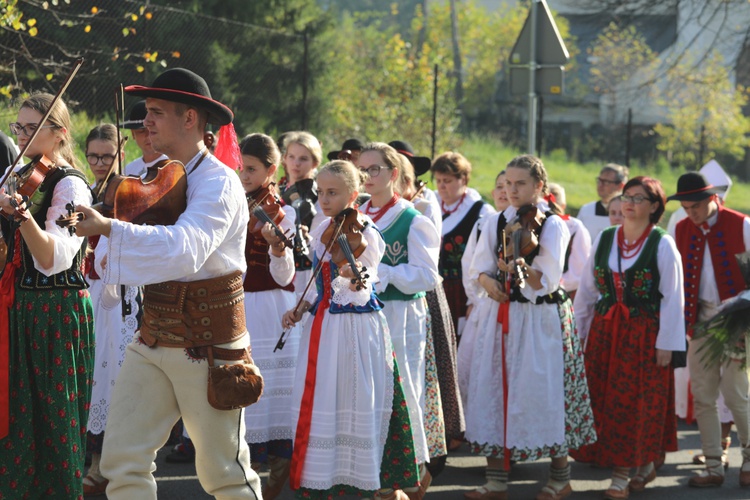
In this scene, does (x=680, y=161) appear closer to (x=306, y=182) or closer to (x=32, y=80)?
(x=32, y=80)

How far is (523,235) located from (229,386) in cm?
255

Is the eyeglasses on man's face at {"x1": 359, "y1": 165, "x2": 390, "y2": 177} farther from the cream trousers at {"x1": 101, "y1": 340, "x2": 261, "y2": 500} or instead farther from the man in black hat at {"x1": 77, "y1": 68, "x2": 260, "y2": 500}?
the cream trousers at {"x1": 101, "y1": 340, "x2": 261, "y2": 500}

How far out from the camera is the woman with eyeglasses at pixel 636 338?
6.30 metres

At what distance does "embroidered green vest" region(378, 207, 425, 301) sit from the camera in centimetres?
577

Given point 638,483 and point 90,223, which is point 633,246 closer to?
point 638,483

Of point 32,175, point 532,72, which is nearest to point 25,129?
point 32,175

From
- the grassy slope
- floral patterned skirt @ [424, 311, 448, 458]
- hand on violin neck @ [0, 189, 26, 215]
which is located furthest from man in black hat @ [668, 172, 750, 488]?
the grassy slope

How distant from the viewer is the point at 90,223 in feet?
11.2

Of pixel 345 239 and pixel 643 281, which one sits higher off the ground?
pixel 345 239

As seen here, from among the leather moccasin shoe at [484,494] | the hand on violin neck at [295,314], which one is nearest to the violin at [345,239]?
the hand on violin neck at [295,314]

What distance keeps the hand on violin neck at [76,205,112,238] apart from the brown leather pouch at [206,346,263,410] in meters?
0.77

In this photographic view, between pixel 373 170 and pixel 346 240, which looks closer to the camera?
pixel 346 240

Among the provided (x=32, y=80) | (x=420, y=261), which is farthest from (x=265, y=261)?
(x=32, y=80)

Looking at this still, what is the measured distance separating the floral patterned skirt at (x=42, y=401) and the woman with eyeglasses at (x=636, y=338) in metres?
3.25
